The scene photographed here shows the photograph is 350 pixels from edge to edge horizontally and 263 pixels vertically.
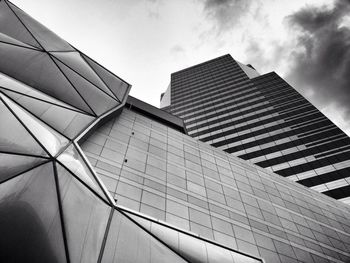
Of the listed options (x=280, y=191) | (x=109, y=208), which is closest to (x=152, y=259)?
(x=109, y=208)

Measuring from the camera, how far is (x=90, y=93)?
16.7m

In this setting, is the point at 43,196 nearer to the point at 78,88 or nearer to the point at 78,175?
the point at 78,175

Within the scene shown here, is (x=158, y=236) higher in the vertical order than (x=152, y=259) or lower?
higher

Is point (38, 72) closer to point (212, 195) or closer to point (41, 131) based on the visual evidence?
point (41, 131)

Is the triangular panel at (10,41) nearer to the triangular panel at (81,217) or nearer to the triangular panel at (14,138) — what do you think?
the triangular panel at (14,138)

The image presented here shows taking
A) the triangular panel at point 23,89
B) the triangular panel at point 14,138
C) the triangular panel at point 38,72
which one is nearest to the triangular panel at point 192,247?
the triangular panel at point 14,138

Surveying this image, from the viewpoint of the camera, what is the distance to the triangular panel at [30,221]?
5918 mm

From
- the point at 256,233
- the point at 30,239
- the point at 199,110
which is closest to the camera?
the point at 30,239

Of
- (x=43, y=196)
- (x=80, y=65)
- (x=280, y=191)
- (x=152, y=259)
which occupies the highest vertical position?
(x=80, y=65)

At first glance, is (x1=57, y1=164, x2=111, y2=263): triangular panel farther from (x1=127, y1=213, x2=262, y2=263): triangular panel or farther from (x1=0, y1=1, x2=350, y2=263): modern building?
(x1=127, y1=213, x2=262, y2=263): triangular panel

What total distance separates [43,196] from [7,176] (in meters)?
1.22

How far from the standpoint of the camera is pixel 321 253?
16938 mm

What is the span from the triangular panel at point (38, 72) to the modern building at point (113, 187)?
0.07 meters

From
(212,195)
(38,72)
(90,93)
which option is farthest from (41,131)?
(212,195)
